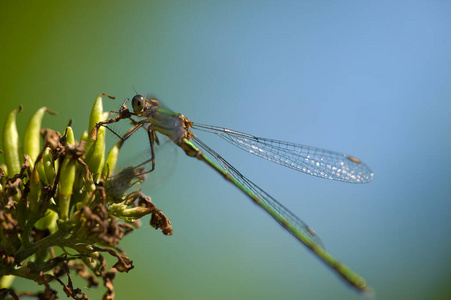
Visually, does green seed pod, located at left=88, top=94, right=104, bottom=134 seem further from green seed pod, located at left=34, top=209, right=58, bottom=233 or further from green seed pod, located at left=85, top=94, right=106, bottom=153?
green seed pod, located at left=34, top=209, right=58, bottom=233

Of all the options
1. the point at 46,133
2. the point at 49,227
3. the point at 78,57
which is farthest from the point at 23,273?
the point at 78,57

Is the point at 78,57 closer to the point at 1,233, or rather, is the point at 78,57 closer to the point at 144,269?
the point at 144,269

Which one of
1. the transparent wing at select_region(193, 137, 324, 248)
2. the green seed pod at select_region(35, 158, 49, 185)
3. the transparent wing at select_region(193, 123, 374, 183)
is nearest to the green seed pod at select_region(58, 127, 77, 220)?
the green seed pod at select_region(35, 158, 49, 185)

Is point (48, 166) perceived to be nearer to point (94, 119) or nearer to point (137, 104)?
point (94, 119)

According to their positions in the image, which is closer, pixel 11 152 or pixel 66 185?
pixel 66 185

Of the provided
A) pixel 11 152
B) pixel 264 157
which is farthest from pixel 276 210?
pixel 11 152
